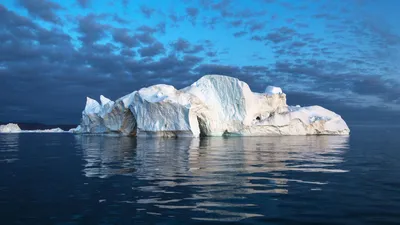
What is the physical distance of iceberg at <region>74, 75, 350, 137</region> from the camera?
36.6 metres

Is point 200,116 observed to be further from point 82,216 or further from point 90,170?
point 82,216

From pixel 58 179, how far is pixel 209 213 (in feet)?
18.0

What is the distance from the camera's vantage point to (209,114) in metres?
39.8

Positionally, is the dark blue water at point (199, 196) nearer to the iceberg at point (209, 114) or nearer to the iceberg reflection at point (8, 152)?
the iceberg reflection at point (8, 152)

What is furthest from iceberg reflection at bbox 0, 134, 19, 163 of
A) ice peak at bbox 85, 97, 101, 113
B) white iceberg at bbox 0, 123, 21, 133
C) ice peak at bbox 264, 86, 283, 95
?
white iceberg at bbox 0, 123, 21, 133

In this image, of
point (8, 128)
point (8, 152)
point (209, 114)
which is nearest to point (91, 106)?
point (209, 114)

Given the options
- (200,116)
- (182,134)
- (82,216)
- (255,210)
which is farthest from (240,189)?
(200,116)

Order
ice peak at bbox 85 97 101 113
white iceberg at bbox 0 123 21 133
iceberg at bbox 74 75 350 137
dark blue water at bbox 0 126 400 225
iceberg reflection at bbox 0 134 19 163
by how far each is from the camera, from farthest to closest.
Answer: white iceberg at bbox 0 123 21 133
ice peak at bbox 85 97 101 113
iceberg at bbox 74 75 350 137
iceberg reflection at bbox 0 134 19 163
dark blue water at bbox 0 126 400 225

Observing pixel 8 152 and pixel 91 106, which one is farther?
pixel 91 106

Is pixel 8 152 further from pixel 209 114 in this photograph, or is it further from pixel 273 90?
pixel 273 90

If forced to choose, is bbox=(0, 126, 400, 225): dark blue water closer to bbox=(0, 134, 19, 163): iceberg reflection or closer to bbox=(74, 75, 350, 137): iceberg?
bbox=(0, 134, 19, 163): iceberg reflection

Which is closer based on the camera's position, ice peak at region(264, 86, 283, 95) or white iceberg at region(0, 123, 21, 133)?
ice peak at region(264, 86, 283, 95)

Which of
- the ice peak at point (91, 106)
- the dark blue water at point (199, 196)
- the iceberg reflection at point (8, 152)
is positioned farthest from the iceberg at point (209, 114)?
the dark blue water at point (199, 196)

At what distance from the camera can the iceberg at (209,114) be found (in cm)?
3656
